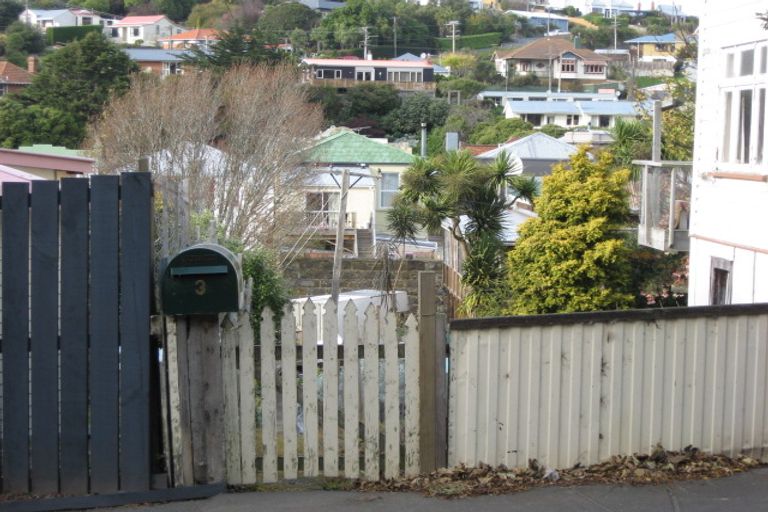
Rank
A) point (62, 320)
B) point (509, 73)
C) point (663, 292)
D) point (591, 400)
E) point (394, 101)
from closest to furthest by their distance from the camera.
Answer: point (62, 320), point (591, 400), point (663, 292), point (394, 101), point (509, 73)

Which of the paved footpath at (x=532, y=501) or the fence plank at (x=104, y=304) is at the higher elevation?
the fence plank at (x=104, y=304)

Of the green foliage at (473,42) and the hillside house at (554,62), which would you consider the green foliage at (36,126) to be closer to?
the hillside house at (554,62)

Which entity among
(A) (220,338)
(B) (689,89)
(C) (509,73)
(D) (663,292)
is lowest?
(D) (663,292)

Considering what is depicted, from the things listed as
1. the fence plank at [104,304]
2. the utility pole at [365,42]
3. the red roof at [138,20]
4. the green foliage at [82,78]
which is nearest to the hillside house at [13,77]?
the green foliage at [82,78]

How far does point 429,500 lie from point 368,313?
1.23 metres

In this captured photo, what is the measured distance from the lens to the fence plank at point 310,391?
7.07 meters

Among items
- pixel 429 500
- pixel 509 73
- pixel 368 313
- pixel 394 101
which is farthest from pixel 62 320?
pixel 509 73

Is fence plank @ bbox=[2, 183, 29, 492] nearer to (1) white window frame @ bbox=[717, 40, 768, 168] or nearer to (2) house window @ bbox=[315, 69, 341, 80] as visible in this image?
(1) white window frame @ bbox=[717, 40, 768, 168]

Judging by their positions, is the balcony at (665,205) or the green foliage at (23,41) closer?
the balcony at (665,205)

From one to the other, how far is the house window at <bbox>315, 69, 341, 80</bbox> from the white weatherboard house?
6490 cm

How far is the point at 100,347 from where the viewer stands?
22.6 ft

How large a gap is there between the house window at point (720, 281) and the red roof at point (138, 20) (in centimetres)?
11231

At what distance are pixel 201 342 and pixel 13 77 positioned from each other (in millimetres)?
64516

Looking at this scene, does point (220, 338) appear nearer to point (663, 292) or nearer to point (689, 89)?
point (663, 292)
